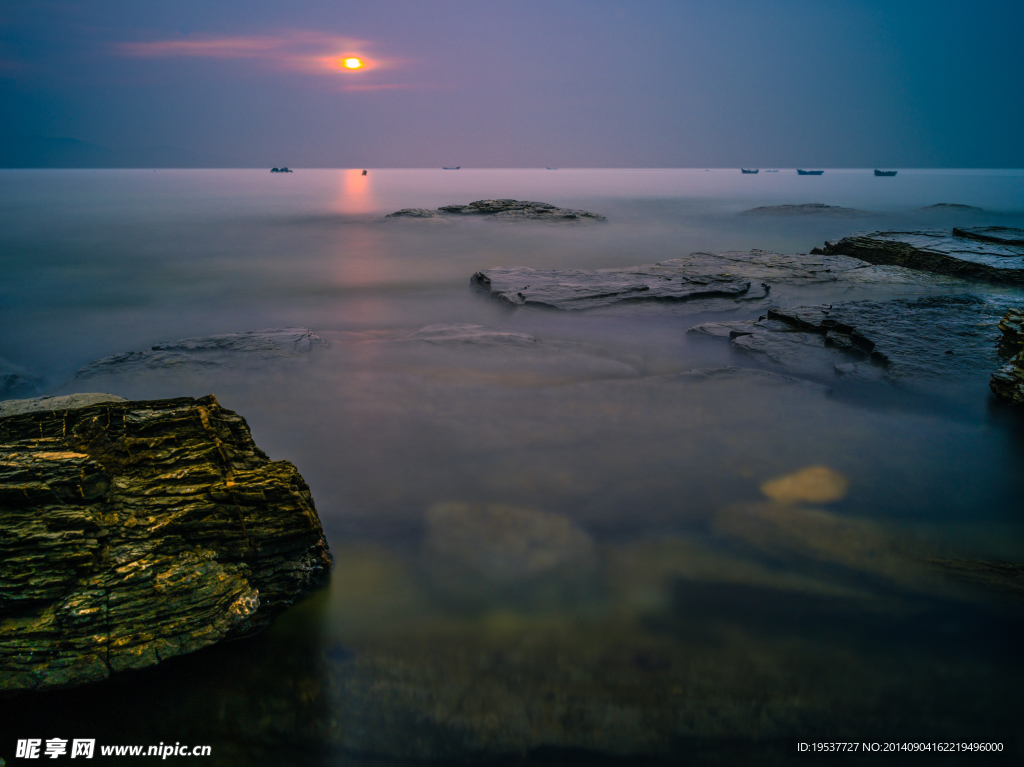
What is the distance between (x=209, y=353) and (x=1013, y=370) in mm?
8645

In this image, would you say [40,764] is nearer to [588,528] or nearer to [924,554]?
[588,528]

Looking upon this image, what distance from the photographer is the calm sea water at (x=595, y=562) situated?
2590 millimetres

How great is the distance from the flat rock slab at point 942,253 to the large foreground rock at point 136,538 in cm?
1234

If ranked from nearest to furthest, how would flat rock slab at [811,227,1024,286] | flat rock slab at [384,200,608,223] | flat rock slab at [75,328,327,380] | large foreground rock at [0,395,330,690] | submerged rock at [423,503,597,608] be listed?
large foreground rock at [0,395,330,690] < submerged rock at [423,503,597,608] < flat rock slab at [75,328,327,380] < flat rock slab at [811,227,1024,286] < flat rock slab at [384,200,608,223]

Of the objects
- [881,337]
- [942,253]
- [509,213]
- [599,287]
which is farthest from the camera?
[509,213]

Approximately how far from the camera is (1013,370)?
225 inches

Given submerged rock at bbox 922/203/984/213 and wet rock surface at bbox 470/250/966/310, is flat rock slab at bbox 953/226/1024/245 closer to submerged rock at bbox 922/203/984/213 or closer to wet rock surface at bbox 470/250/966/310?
wet rock surface at bbox 470/250/966/310

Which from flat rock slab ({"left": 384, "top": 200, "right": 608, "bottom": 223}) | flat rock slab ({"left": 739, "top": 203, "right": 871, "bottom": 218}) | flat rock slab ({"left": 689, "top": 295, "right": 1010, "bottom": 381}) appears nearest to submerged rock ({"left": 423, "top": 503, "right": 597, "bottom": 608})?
flat rock slab ({"left": 689, "top": 295, "right": 1010, "bottom": 381})

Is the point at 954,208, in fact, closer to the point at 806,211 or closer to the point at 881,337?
the point at 806,211

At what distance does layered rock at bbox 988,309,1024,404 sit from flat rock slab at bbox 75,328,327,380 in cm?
758

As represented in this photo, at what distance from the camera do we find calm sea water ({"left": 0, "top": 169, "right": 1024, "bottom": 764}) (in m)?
2.59

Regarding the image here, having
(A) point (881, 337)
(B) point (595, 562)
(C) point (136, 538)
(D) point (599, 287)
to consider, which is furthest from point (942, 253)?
(C) point (136, 538)

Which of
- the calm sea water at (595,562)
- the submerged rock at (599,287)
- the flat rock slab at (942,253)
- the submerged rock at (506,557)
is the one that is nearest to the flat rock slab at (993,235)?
the flat rock slab at (942,253)

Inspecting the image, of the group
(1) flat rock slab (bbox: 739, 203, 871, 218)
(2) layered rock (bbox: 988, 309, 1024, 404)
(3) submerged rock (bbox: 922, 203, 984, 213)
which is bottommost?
(2) layered rock (bbox: 988, 309, 1024, 404)
